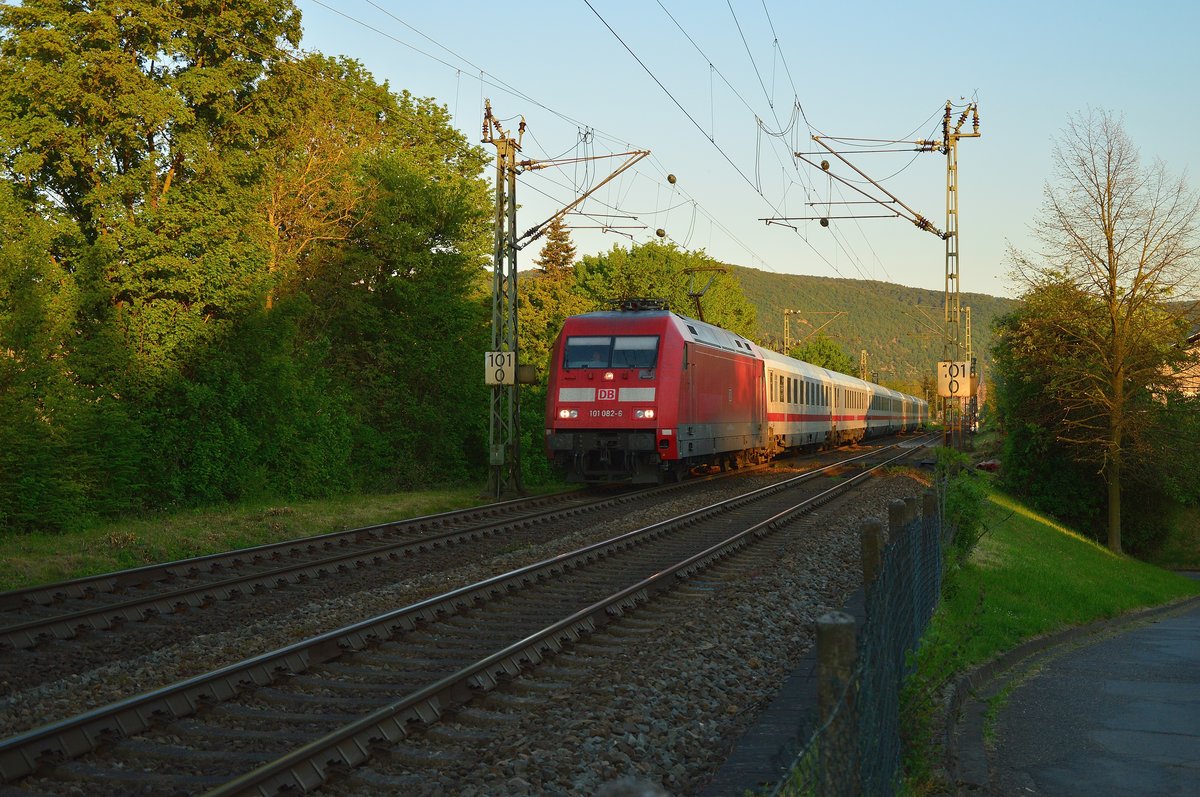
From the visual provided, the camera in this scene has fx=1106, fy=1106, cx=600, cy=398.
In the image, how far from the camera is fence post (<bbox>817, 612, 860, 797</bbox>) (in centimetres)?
359

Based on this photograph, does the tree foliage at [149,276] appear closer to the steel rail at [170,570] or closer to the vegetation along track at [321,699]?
the steel rail at [170,570]

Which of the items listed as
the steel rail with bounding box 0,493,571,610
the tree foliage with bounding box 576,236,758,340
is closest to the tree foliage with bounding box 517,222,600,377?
the tree foliage with bounding box 576,236,758,340

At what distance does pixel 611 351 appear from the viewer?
2233 cm

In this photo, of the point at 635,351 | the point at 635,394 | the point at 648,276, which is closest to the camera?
the point at 635,394

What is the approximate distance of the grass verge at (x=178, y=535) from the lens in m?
12.4

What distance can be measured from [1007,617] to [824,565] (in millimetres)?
2329

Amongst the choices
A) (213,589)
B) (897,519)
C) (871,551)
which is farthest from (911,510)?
(213,589)

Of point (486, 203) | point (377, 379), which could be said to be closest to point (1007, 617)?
point (377, 379)

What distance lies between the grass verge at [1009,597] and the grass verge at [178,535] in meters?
9.00

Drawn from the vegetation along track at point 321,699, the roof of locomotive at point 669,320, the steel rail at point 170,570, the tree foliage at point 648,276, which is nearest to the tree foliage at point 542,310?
the tree foliage at point 648,276

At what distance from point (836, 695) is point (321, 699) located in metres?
4.13

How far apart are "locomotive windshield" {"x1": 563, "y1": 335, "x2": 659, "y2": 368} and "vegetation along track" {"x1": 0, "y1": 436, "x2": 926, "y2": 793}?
10.8 m

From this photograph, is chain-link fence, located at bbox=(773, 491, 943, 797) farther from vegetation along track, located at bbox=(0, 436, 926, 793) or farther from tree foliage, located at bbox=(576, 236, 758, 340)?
tree foliage, located at bbox=(576, 236, 758, 340)

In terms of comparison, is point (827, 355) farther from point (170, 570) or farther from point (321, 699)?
point (321, 699)
